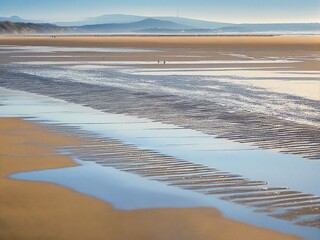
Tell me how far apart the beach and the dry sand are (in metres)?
0.01

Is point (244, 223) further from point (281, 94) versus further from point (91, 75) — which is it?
point (91, 75)

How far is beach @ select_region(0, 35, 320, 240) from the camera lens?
7027 millimetres

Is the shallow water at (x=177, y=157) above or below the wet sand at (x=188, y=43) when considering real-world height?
above

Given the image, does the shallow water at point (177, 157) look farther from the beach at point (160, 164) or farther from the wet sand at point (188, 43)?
the wet sand at point (188, 43)

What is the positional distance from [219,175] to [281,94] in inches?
436

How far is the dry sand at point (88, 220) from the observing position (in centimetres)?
663

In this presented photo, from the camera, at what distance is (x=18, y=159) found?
414 inches

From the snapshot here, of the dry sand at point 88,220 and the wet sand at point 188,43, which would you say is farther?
the wet sand at point 188,43

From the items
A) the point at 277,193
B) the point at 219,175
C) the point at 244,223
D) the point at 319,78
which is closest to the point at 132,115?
the point at 219,175

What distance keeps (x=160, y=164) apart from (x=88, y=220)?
3.02 metres

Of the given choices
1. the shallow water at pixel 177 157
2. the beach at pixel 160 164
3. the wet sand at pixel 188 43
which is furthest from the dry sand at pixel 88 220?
the wet sand at pixel 188 43

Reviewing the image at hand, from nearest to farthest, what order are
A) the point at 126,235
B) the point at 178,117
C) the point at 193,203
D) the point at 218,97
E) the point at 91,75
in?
the point at 126,235 → the point at 193,203 → the point at 178,117 → the point at 218,97 → the point at 91,75

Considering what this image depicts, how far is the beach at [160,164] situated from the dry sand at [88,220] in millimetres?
11

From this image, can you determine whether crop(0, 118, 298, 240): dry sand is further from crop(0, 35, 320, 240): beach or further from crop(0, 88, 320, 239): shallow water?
crop(0, 88, 320, 239): shallow water
